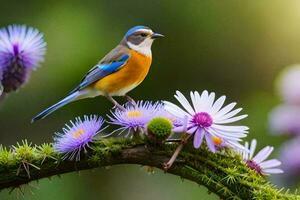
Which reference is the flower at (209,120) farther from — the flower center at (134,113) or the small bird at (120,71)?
the small bird at (120,71)

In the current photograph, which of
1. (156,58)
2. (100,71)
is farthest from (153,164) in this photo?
(156,58)

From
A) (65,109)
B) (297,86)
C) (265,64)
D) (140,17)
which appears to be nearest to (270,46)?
(265,64)

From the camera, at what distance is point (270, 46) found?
8656mm

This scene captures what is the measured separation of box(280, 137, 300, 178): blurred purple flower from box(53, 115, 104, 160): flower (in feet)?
5.63

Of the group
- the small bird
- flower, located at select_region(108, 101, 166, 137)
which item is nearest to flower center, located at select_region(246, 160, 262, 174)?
flower, located at select_region(108, 101, 166, 137)

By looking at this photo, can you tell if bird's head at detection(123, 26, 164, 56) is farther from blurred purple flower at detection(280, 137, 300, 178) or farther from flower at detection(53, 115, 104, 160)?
flower at detection(53, 115, 104, 160)

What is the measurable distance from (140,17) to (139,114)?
605 cm

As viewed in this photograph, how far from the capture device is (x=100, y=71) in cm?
282

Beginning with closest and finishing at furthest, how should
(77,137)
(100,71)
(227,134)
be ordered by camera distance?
(227,134), (77,137), (100,71)

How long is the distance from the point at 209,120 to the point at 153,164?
0.52 ft

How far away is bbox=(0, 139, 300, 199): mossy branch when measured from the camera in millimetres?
1753

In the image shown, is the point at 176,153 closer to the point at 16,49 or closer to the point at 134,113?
the point at 134,113

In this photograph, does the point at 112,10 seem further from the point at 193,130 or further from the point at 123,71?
the point at 193,130

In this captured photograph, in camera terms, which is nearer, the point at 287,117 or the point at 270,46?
the point at 287,117
